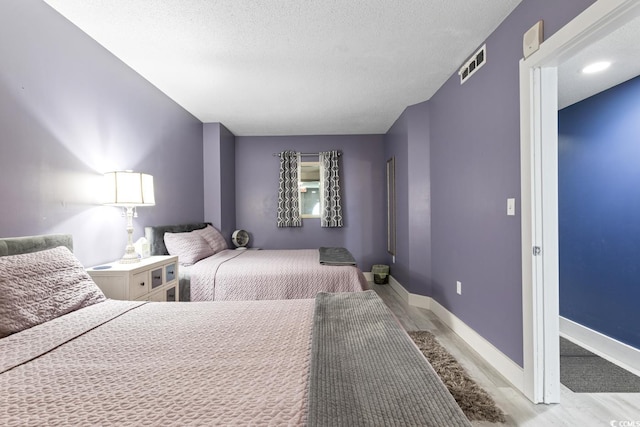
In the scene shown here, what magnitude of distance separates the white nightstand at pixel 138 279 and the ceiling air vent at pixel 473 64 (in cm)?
304

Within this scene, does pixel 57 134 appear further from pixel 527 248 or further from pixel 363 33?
pixel 527 248

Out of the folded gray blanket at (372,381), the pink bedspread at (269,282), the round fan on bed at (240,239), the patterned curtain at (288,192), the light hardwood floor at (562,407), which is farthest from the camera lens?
the patterned curtain at (288,192)

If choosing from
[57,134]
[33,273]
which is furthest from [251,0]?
[33,273]

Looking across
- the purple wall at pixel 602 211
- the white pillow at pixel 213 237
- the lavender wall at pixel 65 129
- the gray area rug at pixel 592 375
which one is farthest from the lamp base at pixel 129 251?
the purple wall at pixel 602 211

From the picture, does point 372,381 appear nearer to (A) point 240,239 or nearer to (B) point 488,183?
(B) point 488,183

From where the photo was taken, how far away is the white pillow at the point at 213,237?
3.70m

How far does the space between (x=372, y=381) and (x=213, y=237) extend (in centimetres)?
341

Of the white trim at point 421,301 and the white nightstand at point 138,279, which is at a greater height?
the white nightstand at point 138,279

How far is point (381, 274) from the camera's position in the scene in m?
4.79

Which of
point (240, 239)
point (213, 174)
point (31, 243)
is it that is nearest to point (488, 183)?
point (31, 243)

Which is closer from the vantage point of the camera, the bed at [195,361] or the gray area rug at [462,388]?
the bed at [195,361]

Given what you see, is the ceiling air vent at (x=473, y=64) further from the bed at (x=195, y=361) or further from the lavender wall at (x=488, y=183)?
the bed at (x=195, y=361)

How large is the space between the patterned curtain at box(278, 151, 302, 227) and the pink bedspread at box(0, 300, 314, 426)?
11.6 feet

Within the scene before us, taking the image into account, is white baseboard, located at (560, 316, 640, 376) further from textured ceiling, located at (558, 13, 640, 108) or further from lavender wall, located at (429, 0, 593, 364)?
textured ceiling, located at (558, 13, 640, 108)
